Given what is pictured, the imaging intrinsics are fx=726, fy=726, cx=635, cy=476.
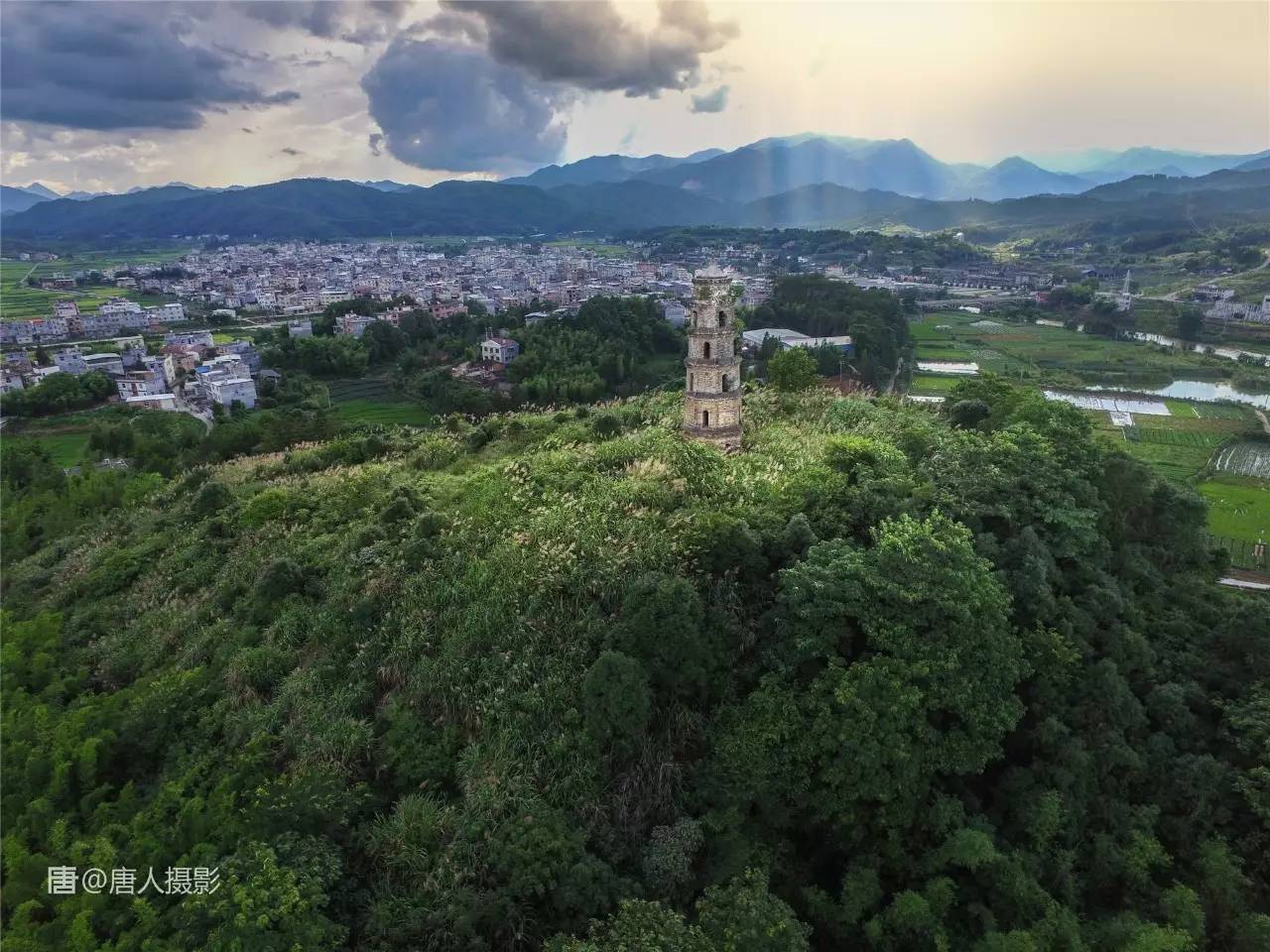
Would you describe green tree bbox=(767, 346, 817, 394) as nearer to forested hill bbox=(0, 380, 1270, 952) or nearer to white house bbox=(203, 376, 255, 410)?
forested hill bbox=(0, 380, 1270, 952)

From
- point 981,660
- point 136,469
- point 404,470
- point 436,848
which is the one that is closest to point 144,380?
point 136,469

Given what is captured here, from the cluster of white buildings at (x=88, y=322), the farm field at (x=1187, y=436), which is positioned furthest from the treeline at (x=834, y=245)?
the cluster of white buildings at (x=88, y=322)

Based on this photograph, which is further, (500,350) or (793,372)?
(500,350)

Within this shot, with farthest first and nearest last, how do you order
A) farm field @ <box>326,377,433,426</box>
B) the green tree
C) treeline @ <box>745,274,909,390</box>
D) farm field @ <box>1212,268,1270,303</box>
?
farm field @ <box>1212,268,1270,303</box>, treeline @ <box>745,274,909,390</box>, farm field @ <box>326,377,433,426</box>, the green tree

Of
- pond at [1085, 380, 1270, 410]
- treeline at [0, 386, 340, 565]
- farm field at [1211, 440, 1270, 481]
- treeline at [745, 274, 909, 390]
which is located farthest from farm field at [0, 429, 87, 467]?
pond at [1085, 380, 1270, 410]

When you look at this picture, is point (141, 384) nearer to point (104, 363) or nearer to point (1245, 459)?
point (104, 363)

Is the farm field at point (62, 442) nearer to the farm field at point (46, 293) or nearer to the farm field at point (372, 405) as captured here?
the farm field at point (372, 405)

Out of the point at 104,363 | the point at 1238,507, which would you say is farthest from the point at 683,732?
the point at 104,363
